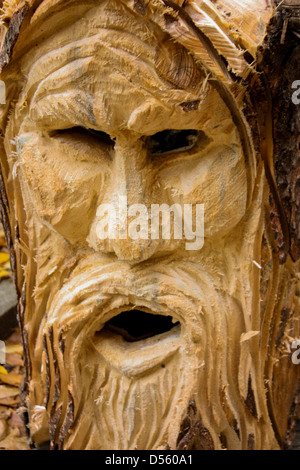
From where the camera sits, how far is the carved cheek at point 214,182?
1.02m

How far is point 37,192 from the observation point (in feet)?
3.54

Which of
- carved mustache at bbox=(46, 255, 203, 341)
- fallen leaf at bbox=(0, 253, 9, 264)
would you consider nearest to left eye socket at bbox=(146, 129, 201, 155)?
carved mustache at bbox=(46, 255, 203, 341)

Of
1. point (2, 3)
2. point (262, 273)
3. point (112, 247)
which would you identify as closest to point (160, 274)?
point (112, 247)

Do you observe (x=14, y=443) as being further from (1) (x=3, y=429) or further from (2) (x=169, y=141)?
(2) (x=169, y=141)

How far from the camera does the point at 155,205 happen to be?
1.04 metres

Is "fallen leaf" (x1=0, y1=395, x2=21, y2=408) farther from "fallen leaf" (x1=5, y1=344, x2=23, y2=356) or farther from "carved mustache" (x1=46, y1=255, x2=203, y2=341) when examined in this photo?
"carved mustache" (x1=46, y1=255, x2=203, y2=341)

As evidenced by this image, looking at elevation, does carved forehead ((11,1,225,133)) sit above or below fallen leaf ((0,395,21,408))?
above

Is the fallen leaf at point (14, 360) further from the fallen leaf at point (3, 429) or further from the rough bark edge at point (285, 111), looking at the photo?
the rough bark edge at point (285, 111)

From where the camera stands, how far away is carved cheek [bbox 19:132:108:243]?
3.44 feet

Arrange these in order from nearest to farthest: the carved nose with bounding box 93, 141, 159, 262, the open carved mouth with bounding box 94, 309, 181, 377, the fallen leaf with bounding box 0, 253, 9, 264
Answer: the carved nose with bounding box 93, 141, 159, 262
the open carved mouth with bounding box 94, 309, 181, 377
the fallen leaf with bounding box 0, 253, 9, 264

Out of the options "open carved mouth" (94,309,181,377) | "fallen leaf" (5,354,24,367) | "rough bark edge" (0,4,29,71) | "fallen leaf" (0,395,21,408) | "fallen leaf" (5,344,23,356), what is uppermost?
"rough bark edge" (0,4,29,71)

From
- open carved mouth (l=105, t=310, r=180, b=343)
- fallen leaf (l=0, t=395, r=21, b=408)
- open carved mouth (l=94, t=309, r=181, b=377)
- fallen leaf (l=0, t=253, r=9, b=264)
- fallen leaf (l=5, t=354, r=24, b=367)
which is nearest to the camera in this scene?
open carved mouth (l=94, t=309, r=181, b=377)

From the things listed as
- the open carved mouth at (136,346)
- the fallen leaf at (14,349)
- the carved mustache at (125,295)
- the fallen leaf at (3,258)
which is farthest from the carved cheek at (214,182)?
the fallen leaf at (3,258)

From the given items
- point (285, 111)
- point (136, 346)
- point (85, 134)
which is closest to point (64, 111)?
point (85, 134)
